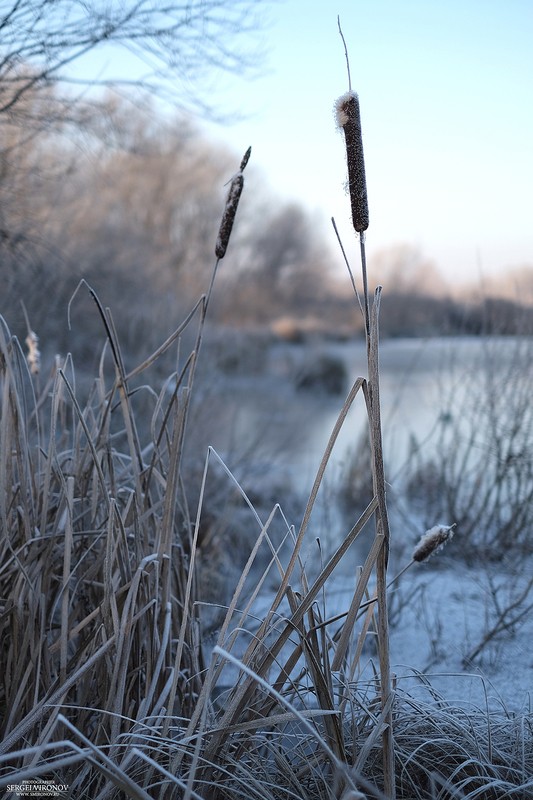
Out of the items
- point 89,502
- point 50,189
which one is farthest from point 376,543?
point 50,189

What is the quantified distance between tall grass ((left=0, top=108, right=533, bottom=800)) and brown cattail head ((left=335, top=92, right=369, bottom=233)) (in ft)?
0.44

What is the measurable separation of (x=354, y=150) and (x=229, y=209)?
24 centimetres

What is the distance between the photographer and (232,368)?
41.0 feet

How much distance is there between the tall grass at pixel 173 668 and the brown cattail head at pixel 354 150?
136 mm

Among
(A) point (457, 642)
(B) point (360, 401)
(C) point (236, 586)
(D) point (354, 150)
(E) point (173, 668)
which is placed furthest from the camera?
(B) point (360, 401)

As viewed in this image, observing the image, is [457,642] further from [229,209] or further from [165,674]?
[229,209]

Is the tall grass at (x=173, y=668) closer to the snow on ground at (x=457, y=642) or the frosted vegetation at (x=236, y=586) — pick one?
the frosted vegetation at (x=236, y=586)

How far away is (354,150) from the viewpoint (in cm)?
92

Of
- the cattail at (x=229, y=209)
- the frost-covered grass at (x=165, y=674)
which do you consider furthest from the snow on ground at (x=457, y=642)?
the cattail at (x=229, y=209)

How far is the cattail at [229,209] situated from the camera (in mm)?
1093

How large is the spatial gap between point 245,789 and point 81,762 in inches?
11.3

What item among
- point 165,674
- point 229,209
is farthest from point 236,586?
point 229,209

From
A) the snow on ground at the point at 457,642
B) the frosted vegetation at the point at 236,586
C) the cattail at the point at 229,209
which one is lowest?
the snow on ground at the point at 457,642

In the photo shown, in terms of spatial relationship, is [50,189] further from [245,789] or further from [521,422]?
[245,789]
